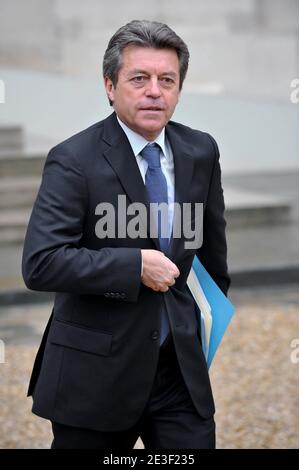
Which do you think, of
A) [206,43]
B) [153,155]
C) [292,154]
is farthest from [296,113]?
[153,155]

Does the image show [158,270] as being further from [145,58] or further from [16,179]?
[16,179]

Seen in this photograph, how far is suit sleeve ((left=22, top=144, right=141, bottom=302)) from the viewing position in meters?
2.68

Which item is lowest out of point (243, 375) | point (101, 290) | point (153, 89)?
point (243, 375)

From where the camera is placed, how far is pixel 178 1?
11656mm

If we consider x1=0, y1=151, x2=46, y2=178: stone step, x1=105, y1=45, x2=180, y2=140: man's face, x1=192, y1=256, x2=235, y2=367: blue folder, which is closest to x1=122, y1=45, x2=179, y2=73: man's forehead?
x1=105, y1=45, x2=180, y2=140: man's face

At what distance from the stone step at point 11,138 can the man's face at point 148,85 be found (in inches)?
322

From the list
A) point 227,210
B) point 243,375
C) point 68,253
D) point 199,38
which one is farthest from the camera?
point 199,38

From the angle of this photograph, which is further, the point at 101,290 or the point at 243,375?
the point at 243,375

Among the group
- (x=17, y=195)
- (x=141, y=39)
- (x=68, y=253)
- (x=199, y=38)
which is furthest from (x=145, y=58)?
(x=199, y=38)

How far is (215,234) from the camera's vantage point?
10.5 feet

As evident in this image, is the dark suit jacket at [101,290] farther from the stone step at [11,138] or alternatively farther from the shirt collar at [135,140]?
the stone step at [11,138]

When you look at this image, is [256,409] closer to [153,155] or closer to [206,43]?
[153,155]

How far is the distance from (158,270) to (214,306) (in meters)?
0.42

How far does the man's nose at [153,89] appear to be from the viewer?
2.76 meters
